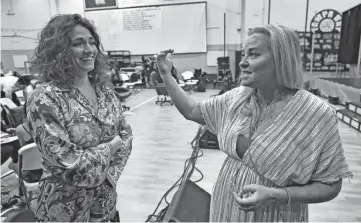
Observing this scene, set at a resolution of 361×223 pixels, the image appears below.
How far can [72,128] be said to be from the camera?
1.12 metres

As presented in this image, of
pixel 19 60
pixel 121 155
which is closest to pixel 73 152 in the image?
pixel 121 155

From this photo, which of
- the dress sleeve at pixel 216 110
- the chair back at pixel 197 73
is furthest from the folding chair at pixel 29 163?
the chair back at pixel 197 73

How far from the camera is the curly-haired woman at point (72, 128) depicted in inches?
41.6

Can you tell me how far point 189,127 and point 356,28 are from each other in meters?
6.26

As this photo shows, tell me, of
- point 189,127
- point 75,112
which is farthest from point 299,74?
point 189,127

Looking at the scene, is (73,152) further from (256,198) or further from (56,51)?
(256,198)

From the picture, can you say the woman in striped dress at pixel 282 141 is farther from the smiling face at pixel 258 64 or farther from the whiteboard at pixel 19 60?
the whiteboard at pixel 19 60

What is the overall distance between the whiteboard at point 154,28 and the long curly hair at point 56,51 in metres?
10.4

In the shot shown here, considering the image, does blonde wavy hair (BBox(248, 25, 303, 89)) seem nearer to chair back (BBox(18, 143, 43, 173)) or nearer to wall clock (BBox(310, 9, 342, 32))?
chair back (BBox(18, 143, 43, 173))

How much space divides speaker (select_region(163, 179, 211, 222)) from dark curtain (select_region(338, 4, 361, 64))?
8.03m

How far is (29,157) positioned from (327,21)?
34.2 feet

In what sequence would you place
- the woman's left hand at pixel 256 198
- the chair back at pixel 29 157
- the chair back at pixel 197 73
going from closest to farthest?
the woman's left hand at pixel 256 198, the chair back at pixel 29 157, the chair back at pixel 197 73

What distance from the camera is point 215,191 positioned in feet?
3.56

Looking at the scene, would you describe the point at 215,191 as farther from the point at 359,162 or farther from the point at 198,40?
the point at 198,40
